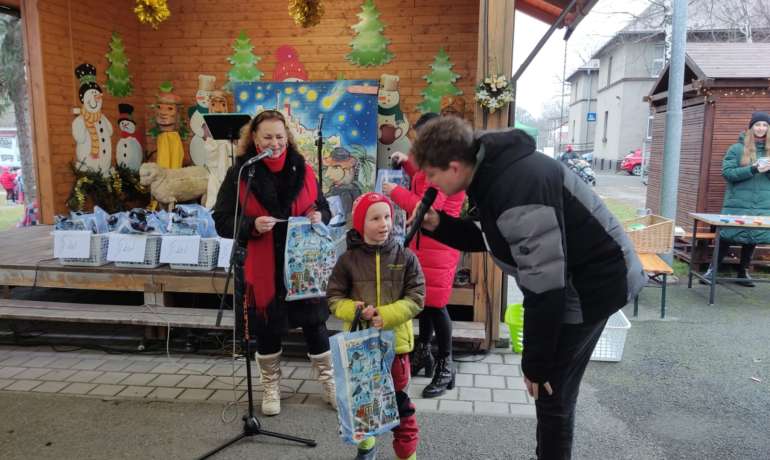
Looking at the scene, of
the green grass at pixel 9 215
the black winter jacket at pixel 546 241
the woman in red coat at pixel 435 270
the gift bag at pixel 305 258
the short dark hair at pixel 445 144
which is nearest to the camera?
the black winter jacket at pixel 546 241

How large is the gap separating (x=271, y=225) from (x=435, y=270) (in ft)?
3.77

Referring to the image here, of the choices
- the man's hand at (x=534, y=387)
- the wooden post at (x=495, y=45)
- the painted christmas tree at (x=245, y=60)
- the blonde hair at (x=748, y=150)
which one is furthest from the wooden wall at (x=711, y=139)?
the man's hand at (x=534, y=387)

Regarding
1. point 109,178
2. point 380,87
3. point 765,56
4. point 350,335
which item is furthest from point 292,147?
point 765,56

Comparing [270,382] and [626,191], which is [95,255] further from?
[626,191]

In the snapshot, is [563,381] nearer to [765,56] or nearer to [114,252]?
[114,252]

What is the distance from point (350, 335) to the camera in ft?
7.95

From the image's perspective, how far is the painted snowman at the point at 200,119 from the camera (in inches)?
279

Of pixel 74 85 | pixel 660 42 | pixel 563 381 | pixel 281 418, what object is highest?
pixel 660 42

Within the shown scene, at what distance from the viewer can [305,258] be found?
10.5ft

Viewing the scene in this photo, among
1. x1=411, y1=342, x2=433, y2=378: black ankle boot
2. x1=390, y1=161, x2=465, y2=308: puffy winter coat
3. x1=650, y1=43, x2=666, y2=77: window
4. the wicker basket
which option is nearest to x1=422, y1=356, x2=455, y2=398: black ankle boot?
x1=411, y1=342, x2=433, y2=378: black ankle boot

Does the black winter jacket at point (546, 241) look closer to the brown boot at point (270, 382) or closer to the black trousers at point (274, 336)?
the black trousers at point (274, 336)

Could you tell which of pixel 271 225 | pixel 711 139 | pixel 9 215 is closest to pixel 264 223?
pixel 271 225

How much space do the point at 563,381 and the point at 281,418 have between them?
1908 millimetres

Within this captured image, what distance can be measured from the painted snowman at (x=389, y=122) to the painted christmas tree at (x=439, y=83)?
13.0 inches
